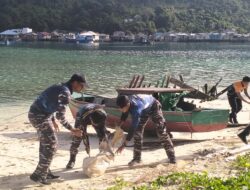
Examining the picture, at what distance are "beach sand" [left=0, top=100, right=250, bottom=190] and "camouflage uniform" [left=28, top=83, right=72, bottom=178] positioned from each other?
0.58 m

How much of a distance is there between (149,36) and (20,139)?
6017 inches

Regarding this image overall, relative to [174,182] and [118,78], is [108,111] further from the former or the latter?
[118,78]

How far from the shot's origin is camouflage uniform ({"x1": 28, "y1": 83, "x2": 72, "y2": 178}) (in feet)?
25.9

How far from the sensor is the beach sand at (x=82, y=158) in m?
8.68

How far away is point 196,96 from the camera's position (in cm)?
1545

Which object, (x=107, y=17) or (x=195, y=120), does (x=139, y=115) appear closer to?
(x=195, y=120)

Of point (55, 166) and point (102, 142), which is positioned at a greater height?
point (102, 142)

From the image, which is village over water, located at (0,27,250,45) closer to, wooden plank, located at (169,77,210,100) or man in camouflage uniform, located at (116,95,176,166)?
wooden plank, located at (169,77,210,100)

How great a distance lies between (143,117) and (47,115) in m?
2.18

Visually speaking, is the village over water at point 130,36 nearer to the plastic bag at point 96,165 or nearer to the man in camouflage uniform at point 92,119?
the man in camouflage uniform at point 92,119

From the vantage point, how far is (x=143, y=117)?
9.47 meters

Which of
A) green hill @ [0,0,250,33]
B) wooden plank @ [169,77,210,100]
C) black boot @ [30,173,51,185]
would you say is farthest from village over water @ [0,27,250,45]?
black boot @ [30,173,51,185]

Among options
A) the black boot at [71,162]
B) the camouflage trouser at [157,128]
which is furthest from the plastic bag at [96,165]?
the camouflage trouser at [157,128]

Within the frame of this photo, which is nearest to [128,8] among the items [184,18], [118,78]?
[184,18]
